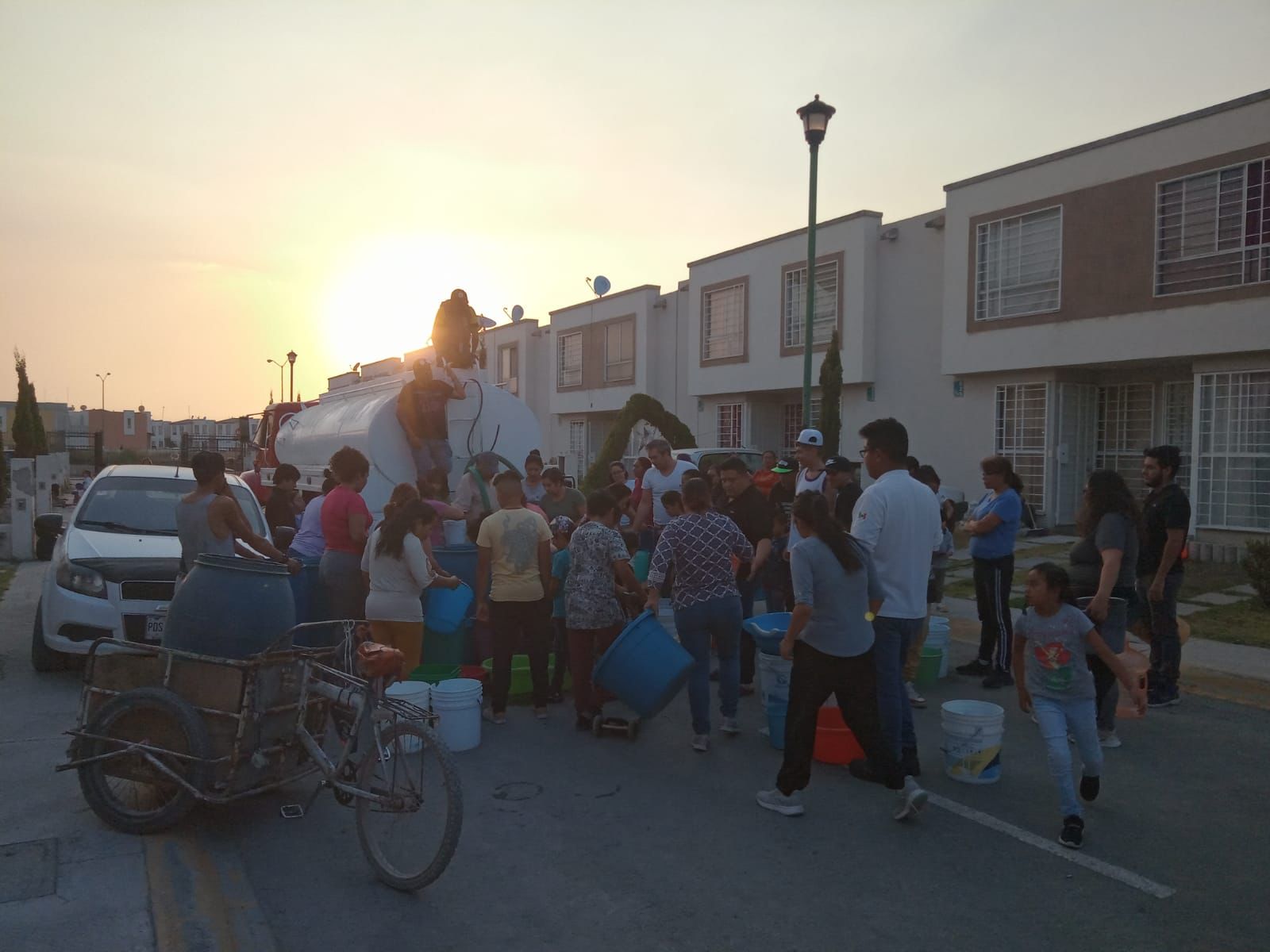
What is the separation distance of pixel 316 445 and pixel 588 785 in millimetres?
9337

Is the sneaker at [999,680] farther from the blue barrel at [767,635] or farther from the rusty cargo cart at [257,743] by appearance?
the rusty cargo cart at [257,743]

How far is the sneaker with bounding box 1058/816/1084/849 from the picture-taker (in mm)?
4699

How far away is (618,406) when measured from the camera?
32.7 meters

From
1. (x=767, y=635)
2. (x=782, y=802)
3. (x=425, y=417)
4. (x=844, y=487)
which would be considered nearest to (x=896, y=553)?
(x=767, y=635)

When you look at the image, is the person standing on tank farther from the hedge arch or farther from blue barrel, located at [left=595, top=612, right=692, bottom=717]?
the hedge arch

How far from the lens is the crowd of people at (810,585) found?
499cm

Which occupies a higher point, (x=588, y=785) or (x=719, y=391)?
(x=719, y=391)

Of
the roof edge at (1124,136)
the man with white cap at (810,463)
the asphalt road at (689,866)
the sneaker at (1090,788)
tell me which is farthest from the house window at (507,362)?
the sneaker at (1090,788)

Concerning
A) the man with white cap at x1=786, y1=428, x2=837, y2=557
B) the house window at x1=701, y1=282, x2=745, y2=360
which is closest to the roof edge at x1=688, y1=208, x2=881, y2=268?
the house window at x1=701, y1=282, x2=745, y2=360

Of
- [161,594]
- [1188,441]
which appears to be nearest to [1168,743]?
[161,594]

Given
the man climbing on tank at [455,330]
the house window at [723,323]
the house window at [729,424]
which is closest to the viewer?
the man climbing on tank at [455,330]

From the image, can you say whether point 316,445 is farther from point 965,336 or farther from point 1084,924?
point 965,336

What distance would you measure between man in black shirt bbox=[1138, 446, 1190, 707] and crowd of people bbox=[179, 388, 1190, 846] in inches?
0.6

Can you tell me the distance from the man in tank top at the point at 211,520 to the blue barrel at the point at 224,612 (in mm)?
1482
